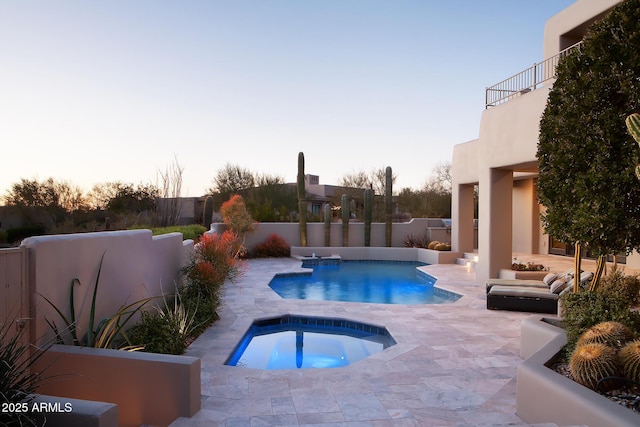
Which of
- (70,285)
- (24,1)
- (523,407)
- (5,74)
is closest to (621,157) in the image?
(523,407)

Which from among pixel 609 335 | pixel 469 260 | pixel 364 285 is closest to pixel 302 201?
pixel 364 285

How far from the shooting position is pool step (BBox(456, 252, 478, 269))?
50.9 ft

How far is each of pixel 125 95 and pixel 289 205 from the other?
1376cm

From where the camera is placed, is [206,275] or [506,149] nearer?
[206,275]

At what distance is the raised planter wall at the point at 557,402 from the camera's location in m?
3.00

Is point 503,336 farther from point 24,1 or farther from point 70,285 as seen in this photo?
point 24,1

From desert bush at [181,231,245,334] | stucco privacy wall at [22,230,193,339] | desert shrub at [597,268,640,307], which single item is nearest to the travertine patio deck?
desert bush at [181,231,245,334]

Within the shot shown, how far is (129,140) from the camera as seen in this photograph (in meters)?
18.4

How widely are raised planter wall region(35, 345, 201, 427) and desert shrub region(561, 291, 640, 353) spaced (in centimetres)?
400

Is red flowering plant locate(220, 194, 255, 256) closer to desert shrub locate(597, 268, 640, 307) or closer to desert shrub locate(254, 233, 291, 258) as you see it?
desert shrub locate(254, 233, 291, 258)

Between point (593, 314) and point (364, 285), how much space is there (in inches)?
356

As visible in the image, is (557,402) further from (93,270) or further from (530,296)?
(530,296)

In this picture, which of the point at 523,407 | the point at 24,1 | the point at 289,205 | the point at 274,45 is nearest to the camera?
the point at 523,407

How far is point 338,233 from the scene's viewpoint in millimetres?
20719
